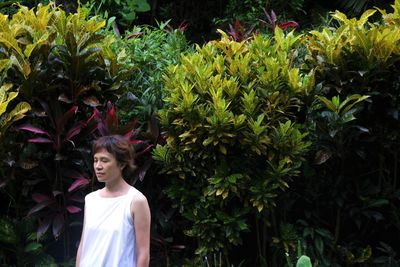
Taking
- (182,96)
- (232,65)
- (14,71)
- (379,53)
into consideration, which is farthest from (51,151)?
(379,53)

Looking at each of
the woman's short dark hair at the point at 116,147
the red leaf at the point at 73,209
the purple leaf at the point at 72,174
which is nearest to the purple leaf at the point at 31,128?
the purple leaf at the point at 72,174

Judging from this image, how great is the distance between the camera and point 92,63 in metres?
5.15

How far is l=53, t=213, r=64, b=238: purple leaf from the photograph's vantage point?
4.91 metres

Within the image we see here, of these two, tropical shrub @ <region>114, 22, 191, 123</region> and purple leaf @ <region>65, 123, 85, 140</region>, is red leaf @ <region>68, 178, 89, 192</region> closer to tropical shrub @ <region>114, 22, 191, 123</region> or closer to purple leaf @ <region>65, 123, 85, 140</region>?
purple leaf @ <region>65, 123, 85, 140</region>

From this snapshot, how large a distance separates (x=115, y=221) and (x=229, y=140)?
1.43 meters

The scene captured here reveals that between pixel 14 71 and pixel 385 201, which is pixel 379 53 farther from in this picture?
pixel 14 71

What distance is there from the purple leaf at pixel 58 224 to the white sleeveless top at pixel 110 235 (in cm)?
118

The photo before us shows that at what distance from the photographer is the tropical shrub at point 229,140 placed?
4.86 meters

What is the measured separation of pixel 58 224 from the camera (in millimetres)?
4953

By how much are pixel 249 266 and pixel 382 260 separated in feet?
3.38

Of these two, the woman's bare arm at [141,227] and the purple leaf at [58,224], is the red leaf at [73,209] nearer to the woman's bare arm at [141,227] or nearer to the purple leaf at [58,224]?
the purple leaf at [58,224]

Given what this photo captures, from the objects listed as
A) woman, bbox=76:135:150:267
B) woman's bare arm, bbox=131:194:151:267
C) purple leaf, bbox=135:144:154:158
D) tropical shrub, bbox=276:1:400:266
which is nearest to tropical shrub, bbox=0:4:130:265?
purple leaf, bbox=135:144:154:158

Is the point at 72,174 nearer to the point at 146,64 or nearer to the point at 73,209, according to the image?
the point at 73,209

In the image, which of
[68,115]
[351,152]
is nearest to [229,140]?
[351,152]
